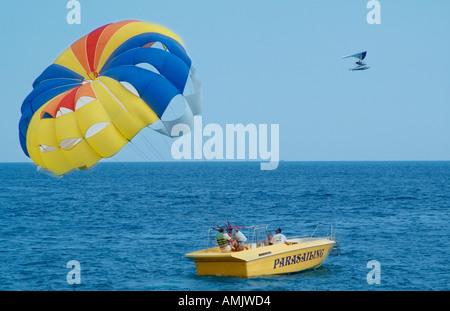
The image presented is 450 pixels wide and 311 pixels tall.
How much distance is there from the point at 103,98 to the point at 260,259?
7233 millimetres

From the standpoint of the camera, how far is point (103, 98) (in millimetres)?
17188

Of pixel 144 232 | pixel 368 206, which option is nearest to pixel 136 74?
pixel 144 232

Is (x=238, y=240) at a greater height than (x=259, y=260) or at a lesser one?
greater

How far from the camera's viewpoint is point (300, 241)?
910 inches

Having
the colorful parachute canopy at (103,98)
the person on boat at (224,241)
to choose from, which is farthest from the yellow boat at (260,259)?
the colorful parachute canopy at (103,98)

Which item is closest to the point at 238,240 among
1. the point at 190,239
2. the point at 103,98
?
the point at 103,98

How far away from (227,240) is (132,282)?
147 inches

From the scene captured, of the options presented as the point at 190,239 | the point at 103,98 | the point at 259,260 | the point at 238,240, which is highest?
the point at 103,98

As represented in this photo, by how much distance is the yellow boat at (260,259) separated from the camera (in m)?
19.8

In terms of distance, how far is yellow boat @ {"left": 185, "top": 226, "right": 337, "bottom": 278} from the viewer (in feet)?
64.8

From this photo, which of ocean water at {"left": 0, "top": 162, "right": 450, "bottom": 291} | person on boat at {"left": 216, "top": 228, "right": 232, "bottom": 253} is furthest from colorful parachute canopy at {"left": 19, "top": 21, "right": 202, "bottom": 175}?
ocean water at {"left": 0, "top": 162, "right": 450, "bottom": 291}

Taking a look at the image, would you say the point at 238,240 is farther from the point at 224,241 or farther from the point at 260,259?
the point at 260,259

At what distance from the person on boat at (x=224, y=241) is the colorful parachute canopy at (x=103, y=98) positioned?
400cm
